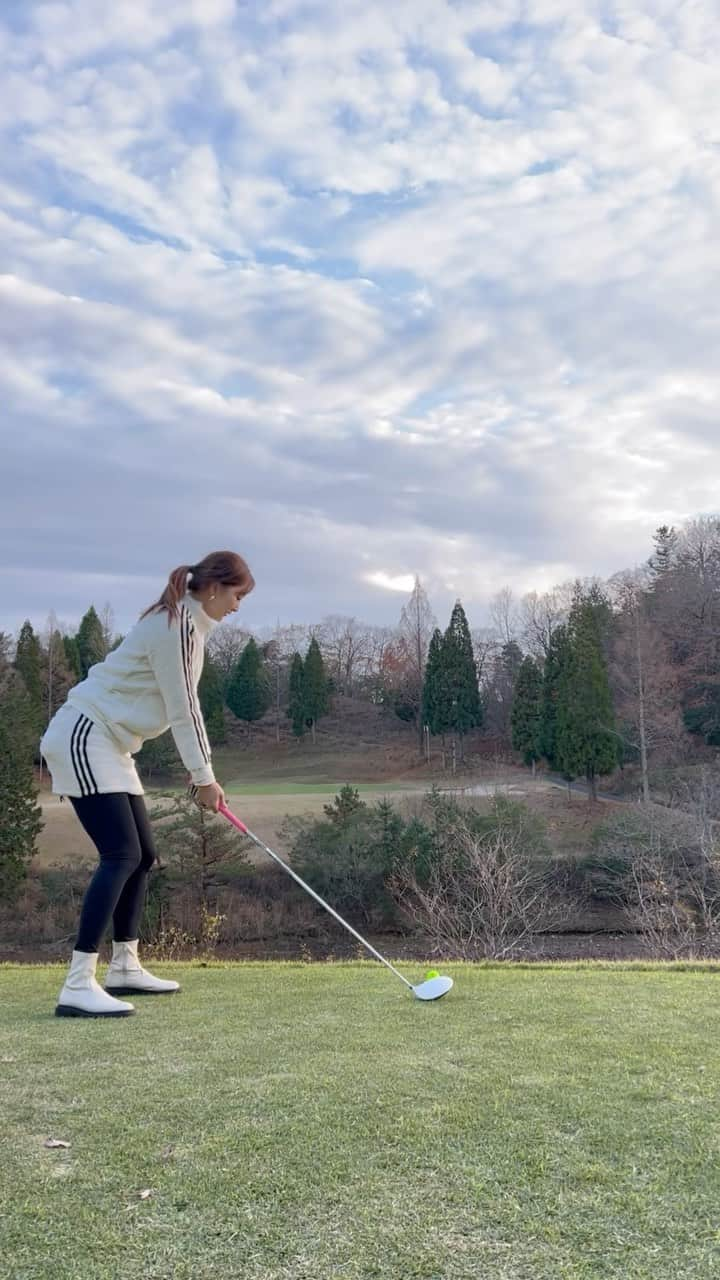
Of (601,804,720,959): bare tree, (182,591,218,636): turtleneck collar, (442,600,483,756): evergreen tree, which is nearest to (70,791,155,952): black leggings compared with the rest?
(182,591,218,636): turtleneck collar

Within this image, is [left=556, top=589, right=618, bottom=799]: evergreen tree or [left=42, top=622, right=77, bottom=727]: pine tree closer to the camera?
[left=556, top=589, right=618, bottom=799]: evergreen tree

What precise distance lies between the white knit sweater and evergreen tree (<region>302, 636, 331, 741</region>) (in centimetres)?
4606

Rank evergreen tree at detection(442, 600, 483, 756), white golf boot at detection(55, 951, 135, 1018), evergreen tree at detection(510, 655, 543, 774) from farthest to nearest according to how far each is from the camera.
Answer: evergreen tree at detection(442, 600, 483, 756)
evergreen tree at detection(510, 655, 543, 774)
white golf boot at detection(55, 951, 135, 1018)

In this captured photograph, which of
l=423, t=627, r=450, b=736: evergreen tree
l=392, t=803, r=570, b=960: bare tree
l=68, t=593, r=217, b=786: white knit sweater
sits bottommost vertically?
l=392, t=803, r=570, b=960: bare tree

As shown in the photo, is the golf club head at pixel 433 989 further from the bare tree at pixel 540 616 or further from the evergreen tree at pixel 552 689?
the bare tree at pixel 540 616

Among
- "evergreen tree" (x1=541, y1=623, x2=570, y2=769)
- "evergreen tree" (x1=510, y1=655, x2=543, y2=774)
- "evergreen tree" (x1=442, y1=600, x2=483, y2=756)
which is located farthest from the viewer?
"evergreen tree" (x1=442, y1=600, x2=483, y2=756)

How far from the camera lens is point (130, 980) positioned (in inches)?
161

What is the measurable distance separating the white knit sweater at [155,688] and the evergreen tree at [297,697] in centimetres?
4609

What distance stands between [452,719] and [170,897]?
24.0 meters

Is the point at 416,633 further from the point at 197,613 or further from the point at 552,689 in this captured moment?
the point at 197,613

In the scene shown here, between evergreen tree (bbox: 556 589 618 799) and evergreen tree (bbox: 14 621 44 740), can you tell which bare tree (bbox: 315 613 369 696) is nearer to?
evergreen tree (bbox: 14 621 44 740)

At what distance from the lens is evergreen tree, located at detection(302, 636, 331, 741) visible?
50.0 meters

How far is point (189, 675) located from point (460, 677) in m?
39.8

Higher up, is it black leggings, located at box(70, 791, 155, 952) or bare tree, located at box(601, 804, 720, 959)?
black leggings, located at box(70, 791, 155, 952)
